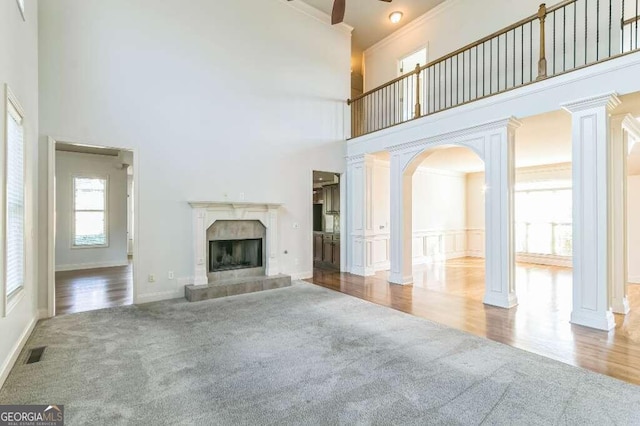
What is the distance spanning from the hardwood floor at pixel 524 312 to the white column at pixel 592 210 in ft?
1.01

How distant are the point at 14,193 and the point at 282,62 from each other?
4955 mm

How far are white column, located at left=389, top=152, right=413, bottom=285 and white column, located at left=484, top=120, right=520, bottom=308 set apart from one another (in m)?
1.61

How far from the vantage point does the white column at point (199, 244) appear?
5.22 meters

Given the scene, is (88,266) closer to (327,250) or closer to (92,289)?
(92,289)

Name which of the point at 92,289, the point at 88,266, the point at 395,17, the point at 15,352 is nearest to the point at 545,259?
the point at 395,17

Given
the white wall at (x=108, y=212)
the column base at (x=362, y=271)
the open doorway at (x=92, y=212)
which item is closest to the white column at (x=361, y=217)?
the column base at (x=362, y=271)

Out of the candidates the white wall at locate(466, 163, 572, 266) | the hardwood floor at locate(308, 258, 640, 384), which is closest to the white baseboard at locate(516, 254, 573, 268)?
the white wall at locate(466, 163, 572, 266)

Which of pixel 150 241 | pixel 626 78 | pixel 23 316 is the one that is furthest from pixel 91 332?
pixel 626 78

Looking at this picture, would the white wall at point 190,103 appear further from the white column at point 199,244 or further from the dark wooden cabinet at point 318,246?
the dark wooden cabinet at point 318,246

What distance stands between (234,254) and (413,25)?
6.75m

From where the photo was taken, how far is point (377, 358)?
2908mm

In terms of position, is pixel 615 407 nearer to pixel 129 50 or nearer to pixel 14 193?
pixel 14 193

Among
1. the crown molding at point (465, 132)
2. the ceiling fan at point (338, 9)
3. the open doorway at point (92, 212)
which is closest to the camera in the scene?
the ceiling fan at point (338, 9)

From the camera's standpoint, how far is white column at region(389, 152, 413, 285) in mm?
6070
